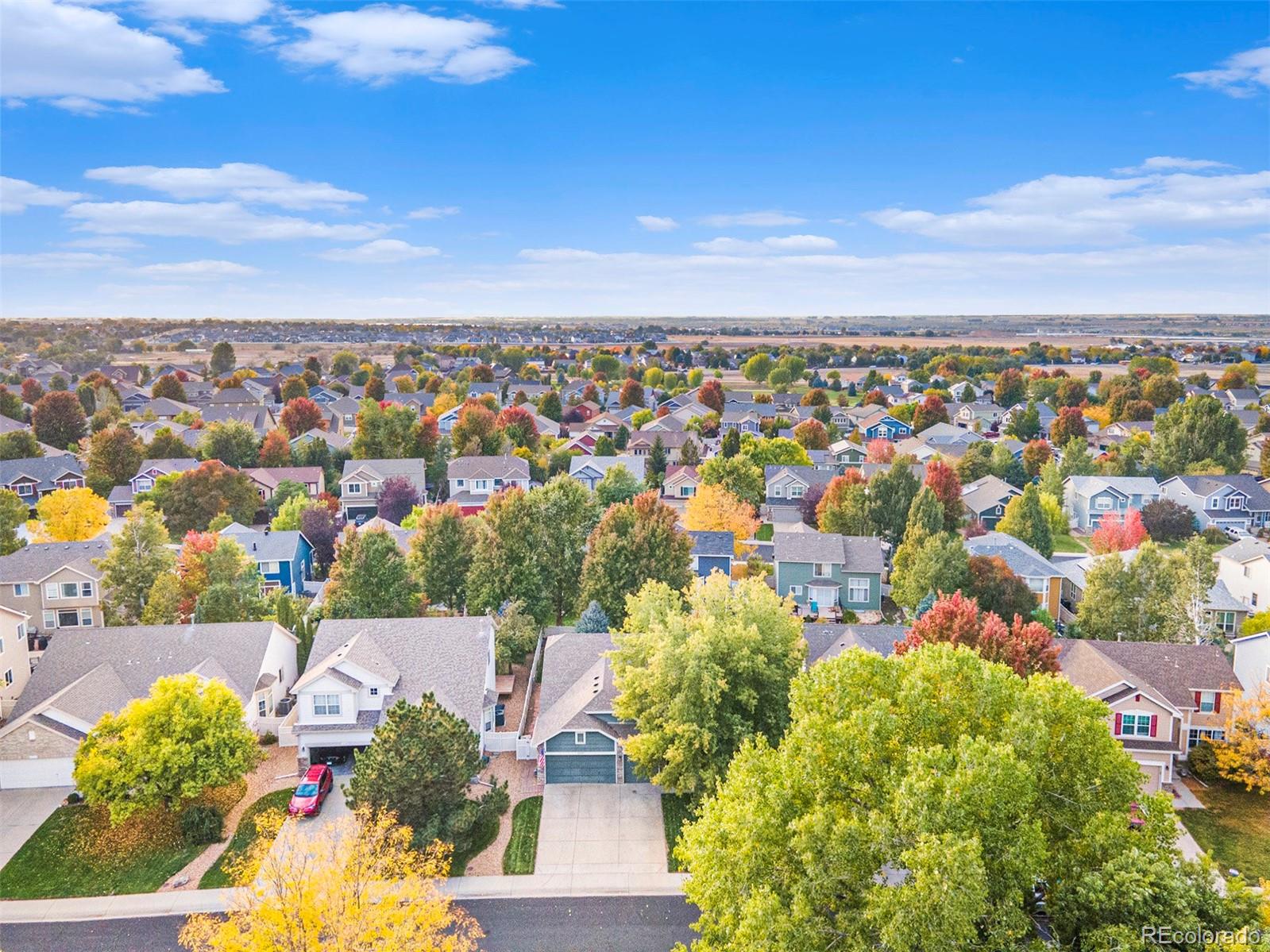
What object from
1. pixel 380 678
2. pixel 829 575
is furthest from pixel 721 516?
pixel 380 678

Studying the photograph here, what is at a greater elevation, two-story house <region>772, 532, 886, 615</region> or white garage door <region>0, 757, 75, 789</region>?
two-story house <region>772, 532, 886, 615</region>

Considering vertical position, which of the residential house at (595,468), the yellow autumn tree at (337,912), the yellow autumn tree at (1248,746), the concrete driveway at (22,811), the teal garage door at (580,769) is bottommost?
the concrete driveway at (22,811)

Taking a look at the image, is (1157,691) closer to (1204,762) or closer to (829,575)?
(1204,762)

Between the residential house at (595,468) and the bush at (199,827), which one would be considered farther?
the residential house at (595,468)

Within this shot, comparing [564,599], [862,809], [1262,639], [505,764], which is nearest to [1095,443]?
[1262,639]

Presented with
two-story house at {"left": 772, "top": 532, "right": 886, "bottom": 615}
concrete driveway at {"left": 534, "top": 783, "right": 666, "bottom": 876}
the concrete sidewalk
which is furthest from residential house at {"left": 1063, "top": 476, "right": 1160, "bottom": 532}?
the concrete sidewalk

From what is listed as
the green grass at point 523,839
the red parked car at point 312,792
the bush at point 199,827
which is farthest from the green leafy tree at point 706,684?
the bush at point 199,827

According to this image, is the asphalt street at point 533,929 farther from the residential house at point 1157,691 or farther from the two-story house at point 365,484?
the two-story house at point 365,484

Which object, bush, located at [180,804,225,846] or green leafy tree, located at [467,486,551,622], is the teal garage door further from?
green leafy tree, located at [467,486,551,622]
